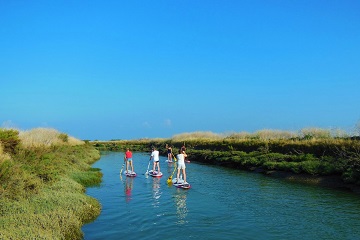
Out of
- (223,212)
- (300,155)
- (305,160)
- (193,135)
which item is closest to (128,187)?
(223,212)

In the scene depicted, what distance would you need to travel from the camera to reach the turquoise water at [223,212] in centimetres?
1313

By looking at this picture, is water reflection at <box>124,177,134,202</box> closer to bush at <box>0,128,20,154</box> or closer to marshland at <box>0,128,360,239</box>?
marshland at <box>0,128,360,239</box>

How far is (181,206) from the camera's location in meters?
17.6

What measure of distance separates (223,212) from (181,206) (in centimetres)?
231

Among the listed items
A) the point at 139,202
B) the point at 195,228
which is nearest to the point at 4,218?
the point at 195,228

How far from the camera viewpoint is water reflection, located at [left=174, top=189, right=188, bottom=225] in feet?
49.4

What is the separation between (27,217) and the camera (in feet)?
36.4

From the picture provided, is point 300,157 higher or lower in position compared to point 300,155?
lower

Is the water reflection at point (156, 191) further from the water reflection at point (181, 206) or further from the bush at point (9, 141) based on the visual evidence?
the bush at point (9, 141)

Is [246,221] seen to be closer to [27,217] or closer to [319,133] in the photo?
[27,217]

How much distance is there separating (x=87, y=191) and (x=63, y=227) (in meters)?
10.2

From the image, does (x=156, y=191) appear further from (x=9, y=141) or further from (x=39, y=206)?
(x=9, y=141)

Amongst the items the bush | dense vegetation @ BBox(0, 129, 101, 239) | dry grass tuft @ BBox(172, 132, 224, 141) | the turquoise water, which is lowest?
the turquoise water

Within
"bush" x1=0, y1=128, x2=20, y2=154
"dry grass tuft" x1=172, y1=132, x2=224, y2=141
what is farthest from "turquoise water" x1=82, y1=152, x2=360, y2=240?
"dry grass tuft" x1=172, y1=132, x2=224, y2=141
